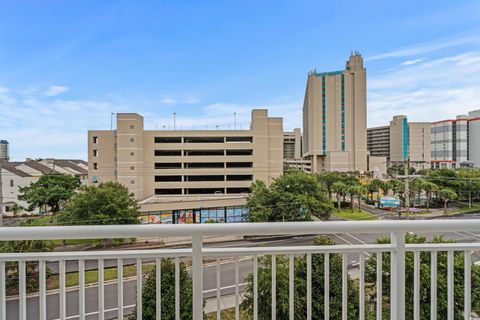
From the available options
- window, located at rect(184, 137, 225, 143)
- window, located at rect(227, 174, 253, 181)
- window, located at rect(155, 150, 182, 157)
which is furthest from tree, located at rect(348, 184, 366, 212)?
window, located at rect(155, 150, 182, 157)

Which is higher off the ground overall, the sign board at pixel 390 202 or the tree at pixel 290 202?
the sign board at pixel 390 202

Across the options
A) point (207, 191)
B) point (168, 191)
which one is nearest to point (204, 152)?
point (207, 191)

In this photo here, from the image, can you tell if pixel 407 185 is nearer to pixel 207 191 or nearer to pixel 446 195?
pixel 446 195

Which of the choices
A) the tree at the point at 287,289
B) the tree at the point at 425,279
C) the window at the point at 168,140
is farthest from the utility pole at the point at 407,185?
the window at the point at 168,140

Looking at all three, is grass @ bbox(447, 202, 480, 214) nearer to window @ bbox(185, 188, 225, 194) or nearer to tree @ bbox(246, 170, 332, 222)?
tree @ bbox(246, 170, 332, 222)

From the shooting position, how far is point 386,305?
4.20 feet

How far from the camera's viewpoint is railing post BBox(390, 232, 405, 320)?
1.11m

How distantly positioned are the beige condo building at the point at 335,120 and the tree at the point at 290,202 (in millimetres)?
2475

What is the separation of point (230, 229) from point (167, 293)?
0.80 meters

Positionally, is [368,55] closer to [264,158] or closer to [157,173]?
[264,158]

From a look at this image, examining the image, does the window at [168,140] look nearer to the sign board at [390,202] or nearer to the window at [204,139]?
the window at [204,139]

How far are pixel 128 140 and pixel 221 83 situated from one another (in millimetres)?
17419

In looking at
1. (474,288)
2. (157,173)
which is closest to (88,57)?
(474,288)

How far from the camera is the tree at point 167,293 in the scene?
4.16ft
